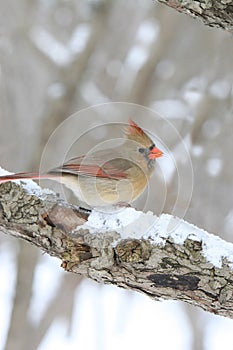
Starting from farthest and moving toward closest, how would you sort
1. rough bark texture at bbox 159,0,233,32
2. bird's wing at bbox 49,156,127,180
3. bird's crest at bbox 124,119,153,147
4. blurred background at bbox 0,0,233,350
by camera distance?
blurred background at bbox 0,0,233,350
bird's crest at bbox 124,119,153,147
bird's wing at bbox 49,156,127,180
rough bark texture at bbox 159,0,233,32

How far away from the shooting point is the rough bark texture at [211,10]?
3.58 ft

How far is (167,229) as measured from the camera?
117cm

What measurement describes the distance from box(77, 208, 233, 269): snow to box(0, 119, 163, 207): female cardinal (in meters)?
0.14

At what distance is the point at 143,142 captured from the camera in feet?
4.99

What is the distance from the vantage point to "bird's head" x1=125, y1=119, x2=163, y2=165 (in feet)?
4.95

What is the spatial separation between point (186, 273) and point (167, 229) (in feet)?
0.30

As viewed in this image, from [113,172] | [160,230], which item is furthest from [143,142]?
[160,230]

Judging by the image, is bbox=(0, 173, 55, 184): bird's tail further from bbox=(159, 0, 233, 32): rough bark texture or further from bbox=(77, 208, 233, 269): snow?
bbox=(159, 0, 233, 32): rough bark texture

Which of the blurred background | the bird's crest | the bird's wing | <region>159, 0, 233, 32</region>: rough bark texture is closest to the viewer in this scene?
<region>159, 0, 233, 32</region>: rough bark texture

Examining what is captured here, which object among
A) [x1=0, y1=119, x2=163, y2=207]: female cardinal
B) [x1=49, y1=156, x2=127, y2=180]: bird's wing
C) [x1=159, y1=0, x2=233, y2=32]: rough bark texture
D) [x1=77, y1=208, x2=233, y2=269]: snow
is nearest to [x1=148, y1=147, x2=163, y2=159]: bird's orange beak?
[x1=0, y1=119, x2=163, y2=207]: female cardinal

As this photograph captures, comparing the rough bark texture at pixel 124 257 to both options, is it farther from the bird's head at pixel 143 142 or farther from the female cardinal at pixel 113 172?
the bird's head at pixel 143 142

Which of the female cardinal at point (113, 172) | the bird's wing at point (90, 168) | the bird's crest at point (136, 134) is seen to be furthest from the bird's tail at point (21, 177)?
the bird's crest at point (136, 134)

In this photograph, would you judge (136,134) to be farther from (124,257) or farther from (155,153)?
(124,257)

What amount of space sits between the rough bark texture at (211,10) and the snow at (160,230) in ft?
1.22
